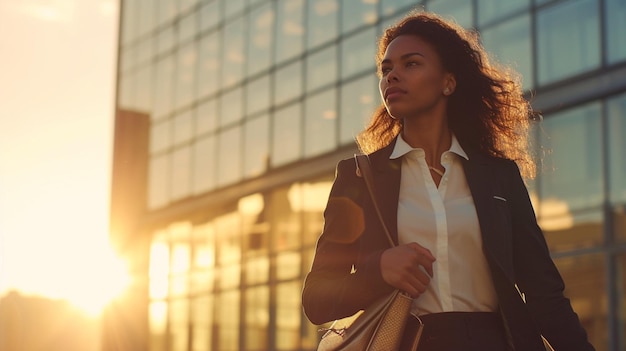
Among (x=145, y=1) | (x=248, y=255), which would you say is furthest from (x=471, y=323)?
(x=145, y=1)

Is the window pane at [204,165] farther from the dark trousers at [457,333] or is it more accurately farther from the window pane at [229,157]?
the dark trousers at [457,333]

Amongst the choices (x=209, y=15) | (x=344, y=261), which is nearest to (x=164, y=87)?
(x=209, y=15)

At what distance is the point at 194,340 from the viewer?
26.2 m

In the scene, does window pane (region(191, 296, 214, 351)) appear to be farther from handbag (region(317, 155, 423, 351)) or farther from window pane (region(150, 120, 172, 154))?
handbag (region(317, 155, 423, 351))

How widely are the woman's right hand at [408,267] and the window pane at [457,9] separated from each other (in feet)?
46.6

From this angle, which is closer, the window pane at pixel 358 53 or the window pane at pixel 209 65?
the window pane at pixel 358 53

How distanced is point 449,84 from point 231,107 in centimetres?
2089

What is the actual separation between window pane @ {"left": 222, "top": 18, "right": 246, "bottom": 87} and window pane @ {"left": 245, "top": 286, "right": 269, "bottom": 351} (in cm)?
435

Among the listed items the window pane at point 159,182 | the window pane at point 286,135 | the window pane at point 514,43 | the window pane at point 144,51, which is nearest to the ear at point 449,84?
the window pane at point 514,43

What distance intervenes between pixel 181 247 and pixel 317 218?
5.94 meters

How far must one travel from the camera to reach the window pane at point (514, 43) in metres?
15.8

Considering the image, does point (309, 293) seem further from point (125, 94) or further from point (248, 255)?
point (125, 94)

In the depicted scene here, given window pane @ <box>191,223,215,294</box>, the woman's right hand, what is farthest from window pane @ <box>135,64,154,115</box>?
the woman's right hand

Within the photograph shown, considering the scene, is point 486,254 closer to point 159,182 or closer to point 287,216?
point 287,216
